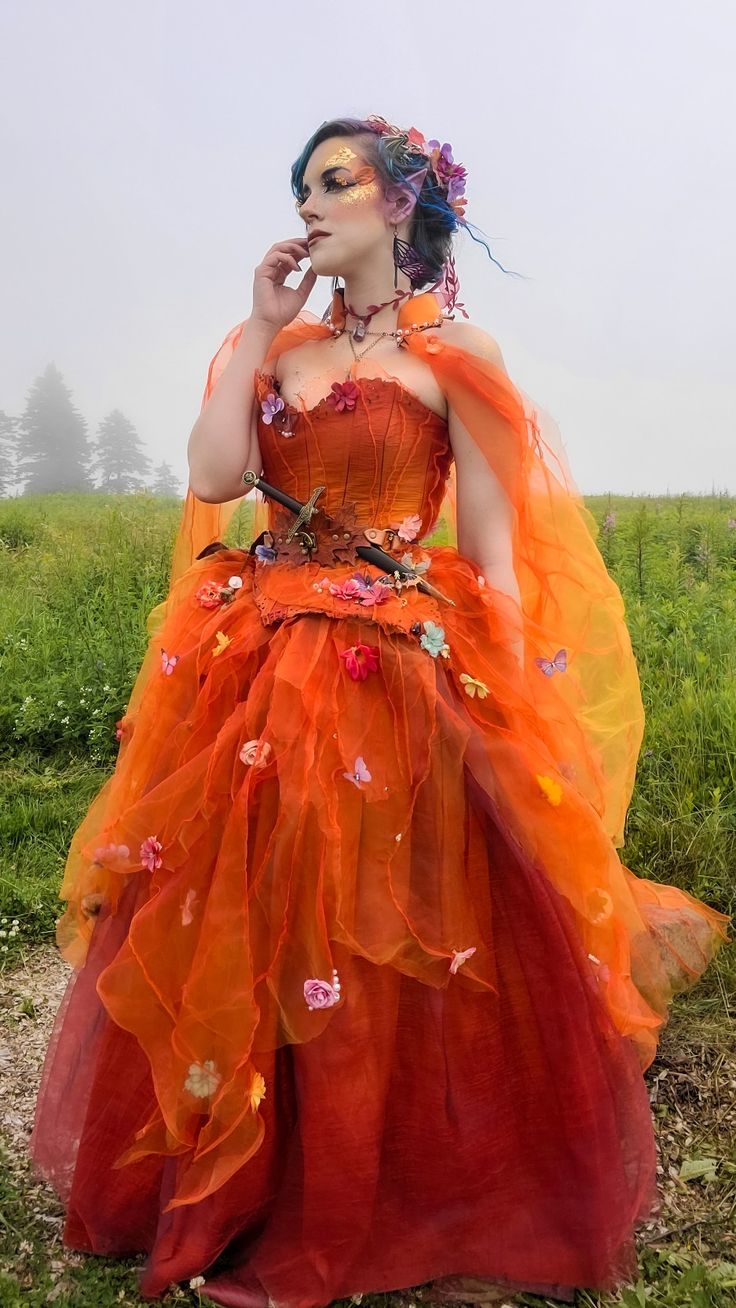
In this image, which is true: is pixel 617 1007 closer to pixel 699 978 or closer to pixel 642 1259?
pixel 642 1259

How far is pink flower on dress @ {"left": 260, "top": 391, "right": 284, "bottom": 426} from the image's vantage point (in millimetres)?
1643

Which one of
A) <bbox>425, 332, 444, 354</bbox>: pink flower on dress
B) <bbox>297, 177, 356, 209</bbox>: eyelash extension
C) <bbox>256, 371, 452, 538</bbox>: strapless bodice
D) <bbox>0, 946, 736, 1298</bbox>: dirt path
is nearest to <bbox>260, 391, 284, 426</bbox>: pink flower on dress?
<bbox>256, 371, 452, 538</bbox>: strapless bodice

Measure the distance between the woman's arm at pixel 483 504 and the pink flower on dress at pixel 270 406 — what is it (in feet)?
0.94

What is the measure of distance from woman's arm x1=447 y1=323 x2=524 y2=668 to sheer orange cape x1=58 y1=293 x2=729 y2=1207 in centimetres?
2

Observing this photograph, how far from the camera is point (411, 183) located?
5.55 feet

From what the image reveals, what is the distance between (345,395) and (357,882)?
2.53 feet

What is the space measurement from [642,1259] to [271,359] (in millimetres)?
1617

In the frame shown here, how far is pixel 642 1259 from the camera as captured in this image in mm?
1558

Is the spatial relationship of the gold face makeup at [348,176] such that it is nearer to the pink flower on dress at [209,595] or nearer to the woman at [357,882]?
the woman at [357,882]

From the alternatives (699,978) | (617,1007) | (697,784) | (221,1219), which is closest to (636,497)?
(697,784)

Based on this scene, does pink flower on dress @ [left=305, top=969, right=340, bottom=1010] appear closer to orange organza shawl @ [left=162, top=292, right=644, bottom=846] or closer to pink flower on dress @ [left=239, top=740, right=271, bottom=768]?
pink flower on dress @ [left=239, top=740, right=271, bottom=768]

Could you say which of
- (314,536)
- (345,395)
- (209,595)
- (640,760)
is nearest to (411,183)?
(345,395)

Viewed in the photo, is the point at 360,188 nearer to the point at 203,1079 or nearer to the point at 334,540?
the point at 334,540

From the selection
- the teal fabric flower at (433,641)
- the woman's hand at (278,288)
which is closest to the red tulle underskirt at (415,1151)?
Result: the teal fabric flower at (433,641)
